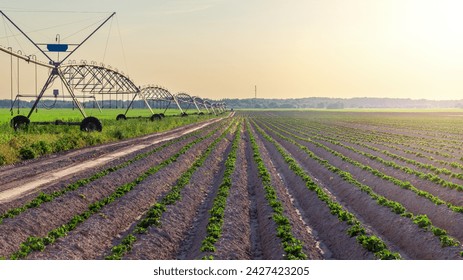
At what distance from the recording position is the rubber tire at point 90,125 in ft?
149

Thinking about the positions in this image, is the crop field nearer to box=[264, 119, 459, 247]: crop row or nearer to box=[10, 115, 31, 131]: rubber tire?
box=[264, 119, 459, 247]: crop row

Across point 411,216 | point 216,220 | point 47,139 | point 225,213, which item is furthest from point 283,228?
point 47,139

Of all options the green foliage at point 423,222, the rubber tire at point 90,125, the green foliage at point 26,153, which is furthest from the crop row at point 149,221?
the rubber tire at point 90,125

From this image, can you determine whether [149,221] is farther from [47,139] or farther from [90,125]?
[90,125]

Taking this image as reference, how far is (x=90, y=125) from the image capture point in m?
45.8

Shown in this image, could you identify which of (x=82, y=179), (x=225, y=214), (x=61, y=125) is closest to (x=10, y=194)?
(x=82, y=179)

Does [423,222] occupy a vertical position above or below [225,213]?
above

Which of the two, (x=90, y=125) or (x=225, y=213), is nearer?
(x=225, y=213)

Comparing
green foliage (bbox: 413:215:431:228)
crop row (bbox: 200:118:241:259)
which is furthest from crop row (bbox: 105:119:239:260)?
green foliage (bbox: 413:215:431:228)

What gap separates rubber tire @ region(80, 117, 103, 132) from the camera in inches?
1791

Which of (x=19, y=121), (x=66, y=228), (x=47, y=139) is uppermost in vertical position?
(x=19, y=121)

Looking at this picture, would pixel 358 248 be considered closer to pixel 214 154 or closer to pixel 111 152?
pixel 214 154

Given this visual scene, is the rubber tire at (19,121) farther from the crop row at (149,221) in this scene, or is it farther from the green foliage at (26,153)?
the crop row at (149,221)
